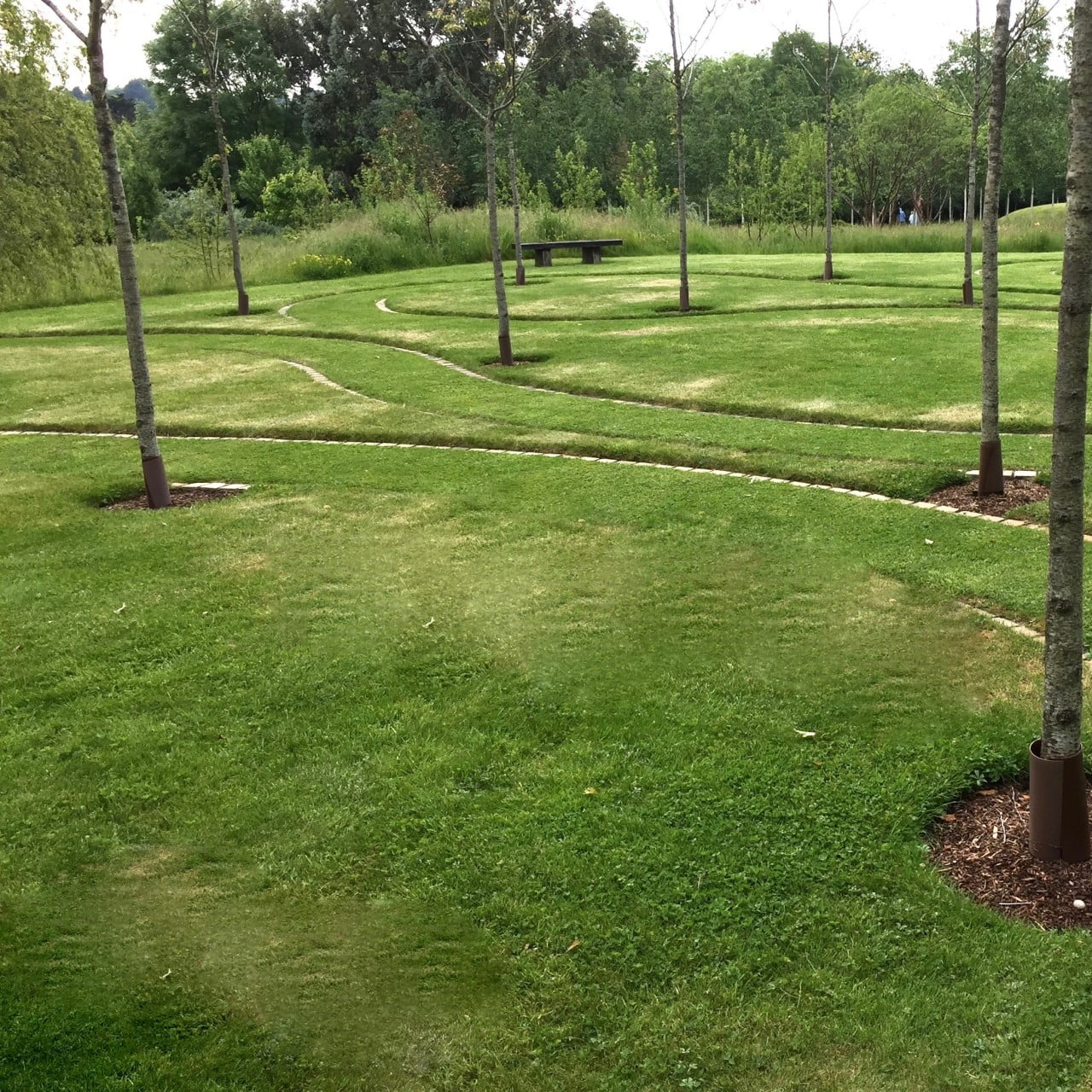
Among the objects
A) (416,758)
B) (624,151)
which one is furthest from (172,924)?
(624,151)

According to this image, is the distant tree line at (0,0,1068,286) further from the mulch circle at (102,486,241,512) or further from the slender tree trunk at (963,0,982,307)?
the mulch circle at (102,486,241,512)

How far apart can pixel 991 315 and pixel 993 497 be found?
141 cm

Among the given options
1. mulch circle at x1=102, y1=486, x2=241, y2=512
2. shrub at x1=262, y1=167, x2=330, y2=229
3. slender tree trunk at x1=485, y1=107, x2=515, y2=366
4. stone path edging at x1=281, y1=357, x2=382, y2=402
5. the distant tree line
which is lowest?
mulch circle at x1=102, y1=486, x2=241, y2=512

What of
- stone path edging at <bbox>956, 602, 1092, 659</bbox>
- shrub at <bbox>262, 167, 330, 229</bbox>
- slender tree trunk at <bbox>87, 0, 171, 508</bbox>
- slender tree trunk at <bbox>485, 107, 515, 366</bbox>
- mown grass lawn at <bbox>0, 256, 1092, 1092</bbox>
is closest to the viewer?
mown grass lawn at <bbox>0, 256, 1092, 1092</bbox>

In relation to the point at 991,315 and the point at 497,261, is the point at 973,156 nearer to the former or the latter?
the point at 497,261

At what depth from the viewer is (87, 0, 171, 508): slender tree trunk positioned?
8.34 meters

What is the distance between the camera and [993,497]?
328 inches

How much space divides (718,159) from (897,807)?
5521 cm

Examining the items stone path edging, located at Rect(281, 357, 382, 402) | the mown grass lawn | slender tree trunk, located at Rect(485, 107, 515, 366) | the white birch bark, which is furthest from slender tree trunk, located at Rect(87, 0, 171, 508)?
the white birch bark

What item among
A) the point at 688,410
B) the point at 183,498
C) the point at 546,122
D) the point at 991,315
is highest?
the point at 546,122

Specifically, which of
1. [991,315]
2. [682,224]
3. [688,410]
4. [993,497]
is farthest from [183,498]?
[682,224]

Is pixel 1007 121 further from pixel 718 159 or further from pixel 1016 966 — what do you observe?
pixel 1016 966

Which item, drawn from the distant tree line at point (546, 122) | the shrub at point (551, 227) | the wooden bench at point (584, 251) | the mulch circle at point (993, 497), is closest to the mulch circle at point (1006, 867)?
the mulch circle at point (993, 497)

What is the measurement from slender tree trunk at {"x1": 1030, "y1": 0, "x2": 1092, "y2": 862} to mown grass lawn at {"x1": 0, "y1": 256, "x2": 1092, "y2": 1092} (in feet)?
1.68
